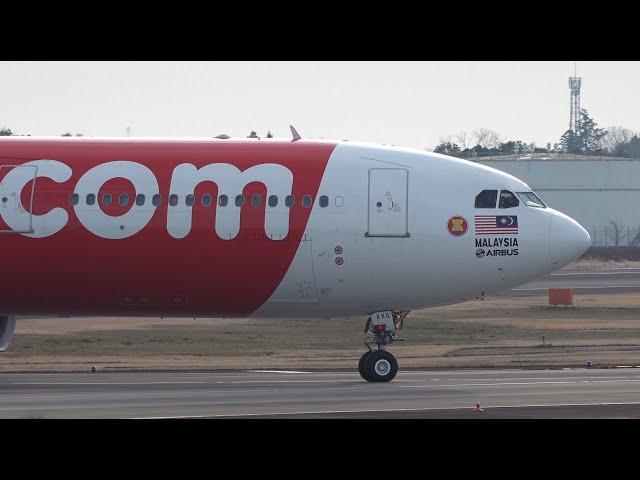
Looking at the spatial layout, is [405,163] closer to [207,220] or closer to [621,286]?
[207,220]

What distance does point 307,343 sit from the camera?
3753 cm

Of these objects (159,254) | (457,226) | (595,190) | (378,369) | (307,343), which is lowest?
(307,343)

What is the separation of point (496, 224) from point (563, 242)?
1.38m

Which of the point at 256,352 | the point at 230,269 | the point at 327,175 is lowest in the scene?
the point at 256,352

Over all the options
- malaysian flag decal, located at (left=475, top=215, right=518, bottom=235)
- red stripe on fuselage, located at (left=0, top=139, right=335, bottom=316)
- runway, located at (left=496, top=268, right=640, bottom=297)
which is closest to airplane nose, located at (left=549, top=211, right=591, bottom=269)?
malaysian flag decal, located at (left=475, top=215, right=518, bottom=235)

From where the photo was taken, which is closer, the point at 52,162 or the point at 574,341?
the point at 52,162

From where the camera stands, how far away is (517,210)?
25.6 m

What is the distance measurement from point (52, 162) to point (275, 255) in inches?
195

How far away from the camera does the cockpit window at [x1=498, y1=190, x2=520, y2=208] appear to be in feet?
83.9

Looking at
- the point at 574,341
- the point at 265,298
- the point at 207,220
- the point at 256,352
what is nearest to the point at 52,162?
the point at 207,220

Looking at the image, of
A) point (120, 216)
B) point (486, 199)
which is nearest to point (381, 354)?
point (486, 199)

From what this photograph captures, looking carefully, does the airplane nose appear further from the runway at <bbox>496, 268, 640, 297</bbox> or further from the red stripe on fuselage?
the runway at <bbox>496, 268, 640, 297</bbox>

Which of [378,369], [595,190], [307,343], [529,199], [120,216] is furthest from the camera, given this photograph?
[595,190]

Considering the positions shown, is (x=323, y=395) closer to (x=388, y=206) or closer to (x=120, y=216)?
(x=388, y=206)
